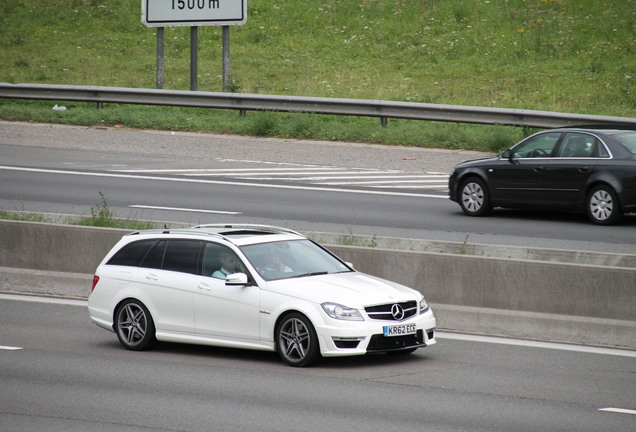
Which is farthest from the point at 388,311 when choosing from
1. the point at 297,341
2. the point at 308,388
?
the point at 308,388

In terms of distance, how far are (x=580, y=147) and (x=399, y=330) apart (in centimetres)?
874

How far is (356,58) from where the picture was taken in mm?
37438

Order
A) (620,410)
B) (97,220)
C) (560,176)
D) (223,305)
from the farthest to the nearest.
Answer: (560,176)
(97,220)
(223,305)
(620,410)

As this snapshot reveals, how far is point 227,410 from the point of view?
850 centimetres

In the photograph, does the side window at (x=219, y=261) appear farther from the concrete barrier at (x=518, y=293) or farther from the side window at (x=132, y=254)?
the concrete barrier at (x=518, y=293)

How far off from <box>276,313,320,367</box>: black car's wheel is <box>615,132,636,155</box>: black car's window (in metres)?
8.91

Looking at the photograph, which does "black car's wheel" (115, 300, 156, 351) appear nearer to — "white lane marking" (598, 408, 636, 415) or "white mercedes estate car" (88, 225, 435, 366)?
"white mercedes estate car" (88, 225, 435, 366)

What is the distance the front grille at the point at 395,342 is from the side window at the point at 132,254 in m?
2.92

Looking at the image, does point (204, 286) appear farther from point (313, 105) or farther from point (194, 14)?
point (194, 14)

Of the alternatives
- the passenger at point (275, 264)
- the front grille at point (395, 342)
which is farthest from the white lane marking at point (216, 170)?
the front grille at point (395, 342)

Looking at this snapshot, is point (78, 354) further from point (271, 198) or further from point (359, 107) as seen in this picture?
point (359, 107)

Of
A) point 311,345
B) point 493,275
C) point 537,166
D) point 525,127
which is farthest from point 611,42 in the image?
point 311,345

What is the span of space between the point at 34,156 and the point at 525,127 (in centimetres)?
1154

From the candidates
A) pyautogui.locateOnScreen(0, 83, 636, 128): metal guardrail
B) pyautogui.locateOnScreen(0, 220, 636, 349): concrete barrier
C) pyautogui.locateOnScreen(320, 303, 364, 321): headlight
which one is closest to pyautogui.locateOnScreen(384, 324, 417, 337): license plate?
pyautogui.locateOnScreen(320, 303, 364, 321): headlight
